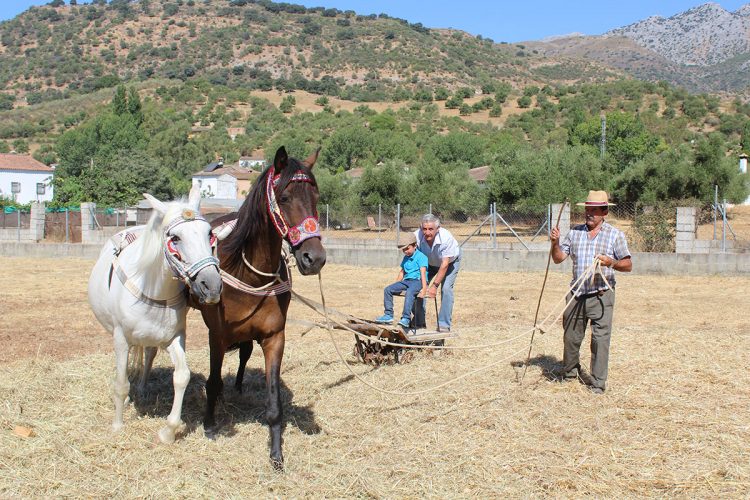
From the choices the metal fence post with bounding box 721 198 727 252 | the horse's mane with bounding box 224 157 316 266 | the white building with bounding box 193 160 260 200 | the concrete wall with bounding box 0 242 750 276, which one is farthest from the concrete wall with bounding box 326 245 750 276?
the white building with bounding box 193 160 260 200

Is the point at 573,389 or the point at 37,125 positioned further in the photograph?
the point at 37,125

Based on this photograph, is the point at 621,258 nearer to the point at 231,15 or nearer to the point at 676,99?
the point at 676,99

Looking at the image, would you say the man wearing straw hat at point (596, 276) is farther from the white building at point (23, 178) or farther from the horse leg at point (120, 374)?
the white building at point (23, 178)

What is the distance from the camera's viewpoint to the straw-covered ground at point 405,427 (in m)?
4.82

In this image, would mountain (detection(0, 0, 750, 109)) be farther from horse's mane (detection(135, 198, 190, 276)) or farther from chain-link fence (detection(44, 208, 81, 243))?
horse's mane (detection(135, 198, 190, 276))

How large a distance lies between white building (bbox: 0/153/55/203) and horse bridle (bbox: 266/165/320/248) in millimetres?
65230

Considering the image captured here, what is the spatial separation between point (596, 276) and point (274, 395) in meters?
3.57

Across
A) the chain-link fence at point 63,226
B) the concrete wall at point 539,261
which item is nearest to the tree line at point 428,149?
the concrete wall at point 539,261

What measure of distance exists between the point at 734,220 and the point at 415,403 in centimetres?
2538

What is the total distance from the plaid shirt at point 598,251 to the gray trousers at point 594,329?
0.41 ft

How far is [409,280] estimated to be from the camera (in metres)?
9.30

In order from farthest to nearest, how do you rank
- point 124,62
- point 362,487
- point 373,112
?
point 124,62 → point 373,112 → point 362,487

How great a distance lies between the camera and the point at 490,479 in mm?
4863

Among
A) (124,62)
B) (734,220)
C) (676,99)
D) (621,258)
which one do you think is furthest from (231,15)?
(621,258)
